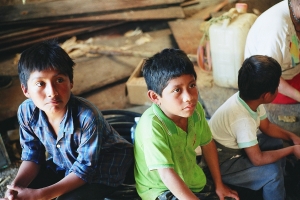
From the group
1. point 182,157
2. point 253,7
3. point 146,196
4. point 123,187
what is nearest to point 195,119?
point 182,157

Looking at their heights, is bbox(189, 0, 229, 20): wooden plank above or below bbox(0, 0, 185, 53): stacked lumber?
below

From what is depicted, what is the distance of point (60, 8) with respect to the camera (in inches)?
190

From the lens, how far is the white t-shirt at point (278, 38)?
102 inches

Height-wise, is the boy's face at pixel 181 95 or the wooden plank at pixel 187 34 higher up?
the boy's face at pixel 181 95

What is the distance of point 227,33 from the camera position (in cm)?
319

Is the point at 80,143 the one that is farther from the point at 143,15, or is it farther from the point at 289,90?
the point at 143,15

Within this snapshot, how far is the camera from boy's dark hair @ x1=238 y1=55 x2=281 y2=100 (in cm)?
205

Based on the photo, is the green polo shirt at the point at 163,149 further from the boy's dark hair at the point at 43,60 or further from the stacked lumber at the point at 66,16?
the stacked lumber at the point at 66,16

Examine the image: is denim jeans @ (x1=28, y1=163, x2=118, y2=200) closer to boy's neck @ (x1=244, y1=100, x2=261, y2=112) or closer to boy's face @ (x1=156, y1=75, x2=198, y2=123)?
boy's face @ (x1=156, y1=75, x2=198, y2=123)

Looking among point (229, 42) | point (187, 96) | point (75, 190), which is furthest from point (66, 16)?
point (187, 96)

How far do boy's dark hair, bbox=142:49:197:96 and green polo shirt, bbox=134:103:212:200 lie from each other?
6.5 inches

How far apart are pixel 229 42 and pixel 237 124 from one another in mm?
1321

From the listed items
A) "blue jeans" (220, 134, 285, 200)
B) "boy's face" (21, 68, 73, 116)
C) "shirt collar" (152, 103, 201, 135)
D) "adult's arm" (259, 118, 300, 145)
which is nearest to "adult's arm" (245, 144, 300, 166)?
"blue jeans" (220, 134, 285, 200)

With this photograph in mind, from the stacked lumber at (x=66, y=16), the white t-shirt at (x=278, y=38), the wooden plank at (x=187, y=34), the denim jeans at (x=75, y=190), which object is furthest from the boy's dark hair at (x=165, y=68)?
the stacked lumber at (x=66, y=16)
